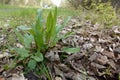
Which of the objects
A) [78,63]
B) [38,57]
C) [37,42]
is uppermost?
[37,42]

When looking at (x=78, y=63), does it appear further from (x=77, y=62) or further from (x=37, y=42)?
(x=37, y=42)

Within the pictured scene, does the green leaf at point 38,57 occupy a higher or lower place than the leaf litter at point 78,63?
higher


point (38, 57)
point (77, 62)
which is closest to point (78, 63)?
point (77, 62)

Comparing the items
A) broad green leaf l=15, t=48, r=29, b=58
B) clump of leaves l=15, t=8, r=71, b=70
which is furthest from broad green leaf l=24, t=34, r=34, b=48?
broad green leaf l=15, t=48, r=29, b=58

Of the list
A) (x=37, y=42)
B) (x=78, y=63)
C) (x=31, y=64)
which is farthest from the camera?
(x=78, y=63)

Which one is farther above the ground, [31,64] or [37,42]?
[37,42]

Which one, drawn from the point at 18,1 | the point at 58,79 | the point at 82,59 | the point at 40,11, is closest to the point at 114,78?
the point at 82,59

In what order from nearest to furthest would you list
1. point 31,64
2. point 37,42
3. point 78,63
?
point 31,64, point 37,42, point 78,63

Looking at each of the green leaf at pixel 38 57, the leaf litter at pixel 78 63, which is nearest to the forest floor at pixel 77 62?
the leaf litter at pixel 78 63

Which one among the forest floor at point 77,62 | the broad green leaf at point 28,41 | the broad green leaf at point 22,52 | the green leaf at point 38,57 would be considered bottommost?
the forest floor at point 77,62

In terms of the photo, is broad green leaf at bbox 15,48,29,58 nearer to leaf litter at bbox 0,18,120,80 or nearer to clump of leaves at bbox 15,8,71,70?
clump of leaves at bbox 15,8,71,70

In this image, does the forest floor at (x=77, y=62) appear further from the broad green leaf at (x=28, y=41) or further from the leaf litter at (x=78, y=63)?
the broad green leaf at (x=28, y=41)

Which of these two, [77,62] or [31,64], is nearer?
[31,64]
